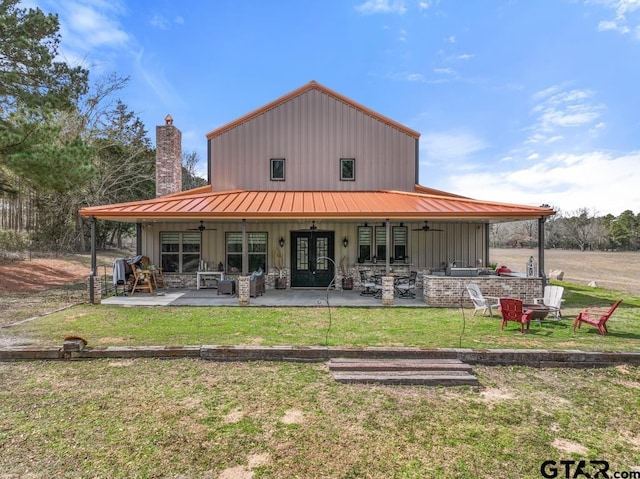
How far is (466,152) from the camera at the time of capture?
96.6 feet

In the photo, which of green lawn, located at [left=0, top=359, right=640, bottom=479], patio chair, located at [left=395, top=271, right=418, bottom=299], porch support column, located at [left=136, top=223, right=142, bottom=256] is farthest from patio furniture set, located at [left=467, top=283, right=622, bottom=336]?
porch support column, located at [left=136, top=223, right=142, bottom=256]

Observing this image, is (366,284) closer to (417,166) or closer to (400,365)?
(400,365)

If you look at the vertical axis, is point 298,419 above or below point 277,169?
below

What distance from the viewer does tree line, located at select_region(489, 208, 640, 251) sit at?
4556cm

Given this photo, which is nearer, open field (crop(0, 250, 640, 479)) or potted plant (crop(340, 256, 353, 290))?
open field (crop(0, 250, 640, 479))

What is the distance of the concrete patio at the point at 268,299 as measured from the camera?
411 inches

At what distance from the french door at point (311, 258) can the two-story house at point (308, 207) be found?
0.04m

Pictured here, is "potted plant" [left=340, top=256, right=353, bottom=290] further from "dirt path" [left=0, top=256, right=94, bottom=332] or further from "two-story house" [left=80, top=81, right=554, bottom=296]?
"dirt path" [left=0, top=256, right=94, bottom=332]

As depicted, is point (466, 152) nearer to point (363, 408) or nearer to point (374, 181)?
point (374, 181)

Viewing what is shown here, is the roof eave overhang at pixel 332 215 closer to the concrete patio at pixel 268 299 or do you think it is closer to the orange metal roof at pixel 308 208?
the orange metal roof at pixel 308 208

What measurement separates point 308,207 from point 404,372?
7.05 m

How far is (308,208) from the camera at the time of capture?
36.8 feet

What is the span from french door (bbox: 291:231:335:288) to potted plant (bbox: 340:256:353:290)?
41cm

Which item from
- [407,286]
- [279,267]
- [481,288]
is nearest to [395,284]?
[407,286]
